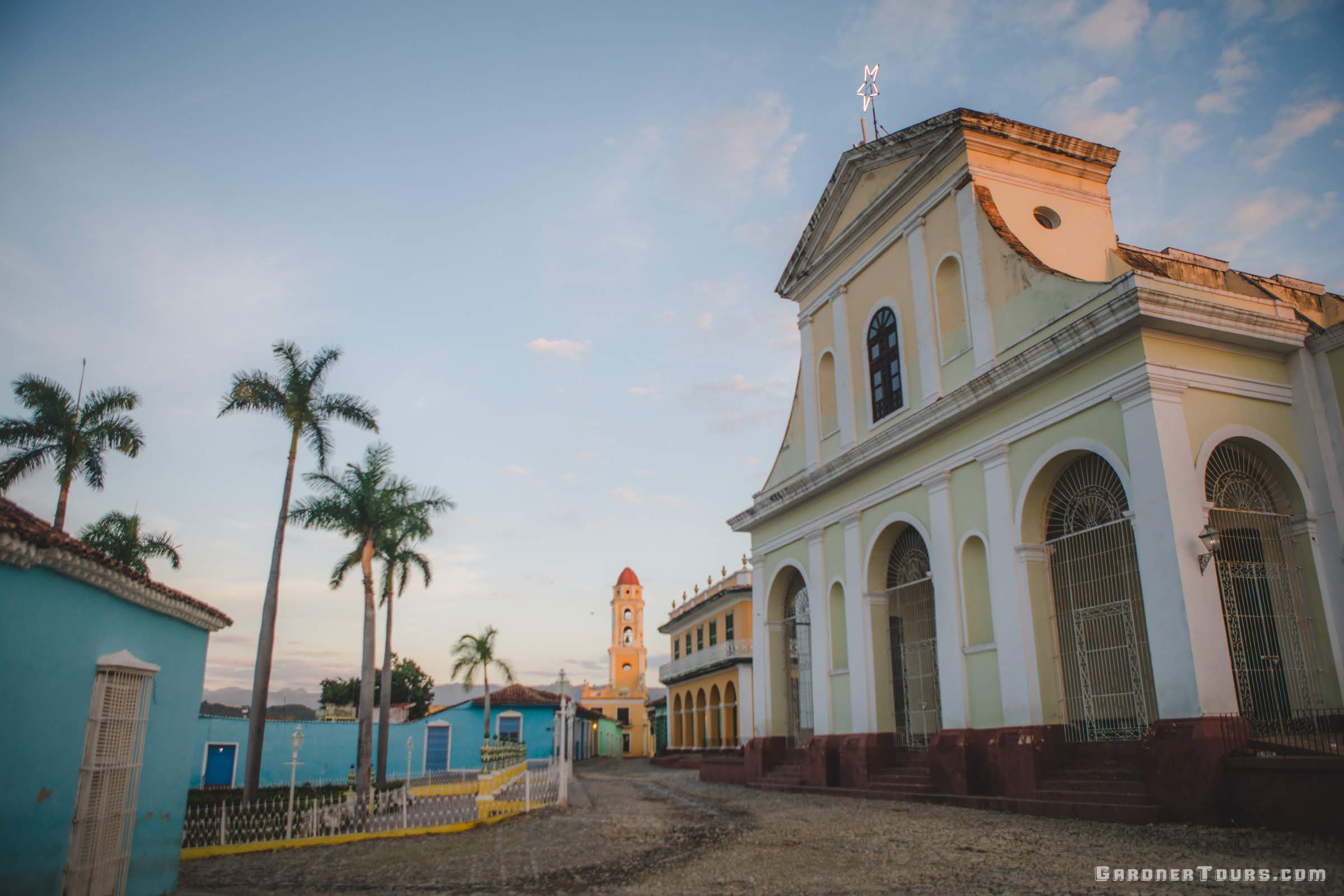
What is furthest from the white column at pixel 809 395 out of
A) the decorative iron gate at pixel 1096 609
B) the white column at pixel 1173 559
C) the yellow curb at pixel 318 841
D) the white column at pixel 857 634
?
the yellow curb at pixel 318 841

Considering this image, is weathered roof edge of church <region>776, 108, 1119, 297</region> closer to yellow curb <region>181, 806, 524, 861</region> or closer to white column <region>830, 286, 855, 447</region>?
white column <region>830, 286, 855, 447</region>

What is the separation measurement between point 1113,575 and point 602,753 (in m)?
52.2

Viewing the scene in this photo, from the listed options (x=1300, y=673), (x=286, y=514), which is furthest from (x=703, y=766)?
(x=1300, y=673)

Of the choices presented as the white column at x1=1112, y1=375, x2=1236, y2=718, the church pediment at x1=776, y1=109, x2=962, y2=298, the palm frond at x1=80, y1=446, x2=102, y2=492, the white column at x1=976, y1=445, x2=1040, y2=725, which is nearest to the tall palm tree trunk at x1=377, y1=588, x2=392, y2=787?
the palm frond at x1=80, y1=446, x2=102, y2=492

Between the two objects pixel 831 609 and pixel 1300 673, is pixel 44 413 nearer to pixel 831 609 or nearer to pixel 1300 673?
pixel 831 609

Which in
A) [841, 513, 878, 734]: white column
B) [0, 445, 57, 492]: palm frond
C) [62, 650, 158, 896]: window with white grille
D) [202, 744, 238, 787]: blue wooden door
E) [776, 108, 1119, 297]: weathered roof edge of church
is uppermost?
[776, 108, 1119, 297]: weathered roof edge of church

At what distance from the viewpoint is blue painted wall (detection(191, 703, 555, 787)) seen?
2941 cm

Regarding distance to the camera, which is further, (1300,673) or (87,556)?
(1300,673)

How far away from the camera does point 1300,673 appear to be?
9.76m

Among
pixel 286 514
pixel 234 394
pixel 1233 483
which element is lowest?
pixel 1233 483

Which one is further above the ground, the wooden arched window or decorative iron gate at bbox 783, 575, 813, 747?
the wooden arched window

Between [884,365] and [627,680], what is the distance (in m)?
48.6

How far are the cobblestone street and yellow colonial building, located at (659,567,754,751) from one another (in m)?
14.6

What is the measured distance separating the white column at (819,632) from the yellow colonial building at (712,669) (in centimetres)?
896
